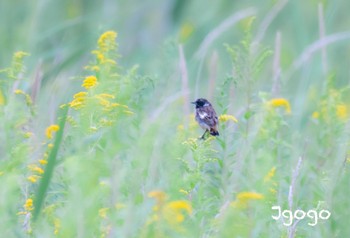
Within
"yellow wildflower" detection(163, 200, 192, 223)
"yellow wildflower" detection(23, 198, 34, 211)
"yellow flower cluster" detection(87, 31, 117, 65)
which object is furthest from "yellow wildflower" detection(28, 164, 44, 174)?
"yellow wildflower" detection(163, 200, 192, 223)

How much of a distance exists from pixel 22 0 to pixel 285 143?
511 centimetres

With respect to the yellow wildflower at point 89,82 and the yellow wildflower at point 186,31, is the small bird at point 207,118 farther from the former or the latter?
the yellow wildflower at point 186,31

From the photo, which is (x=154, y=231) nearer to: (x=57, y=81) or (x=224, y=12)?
(x=57, y=81)

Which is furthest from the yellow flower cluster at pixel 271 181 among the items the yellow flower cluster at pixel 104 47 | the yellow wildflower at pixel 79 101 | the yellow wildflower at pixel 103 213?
the yellow flower cluster at pixel 104 47

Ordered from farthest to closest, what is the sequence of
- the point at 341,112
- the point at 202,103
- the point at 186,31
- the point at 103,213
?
the point at 186,31 < the point at 341,112 < the point at 202,103 < the point at 103,213

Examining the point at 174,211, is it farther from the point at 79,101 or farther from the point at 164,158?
the point at 79,101

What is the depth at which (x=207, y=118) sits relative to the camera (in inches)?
193

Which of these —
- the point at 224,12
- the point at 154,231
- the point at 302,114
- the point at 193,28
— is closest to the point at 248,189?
the point at 154,231

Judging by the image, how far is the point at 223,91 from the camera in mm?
4777

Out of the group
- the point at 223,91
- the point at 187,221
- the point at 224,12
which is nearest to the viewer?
the point at 187,221

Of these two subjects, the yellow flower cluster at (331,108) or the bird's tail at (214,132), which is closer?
the bird's tail at (214,132)

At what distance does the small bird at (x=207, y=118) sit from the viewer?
15.8 ft

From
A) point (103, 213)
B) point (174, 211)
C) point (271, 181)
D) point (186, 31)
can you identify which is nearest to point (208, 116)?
point (271, 181)

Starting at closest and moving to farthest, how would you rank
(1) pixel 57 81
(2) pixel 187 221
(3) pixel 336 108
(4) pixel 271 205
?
(2) pixel 187 221 → (4) pixel 271 205 → (3) pixel 336 108 → (1) pixel 57 81
